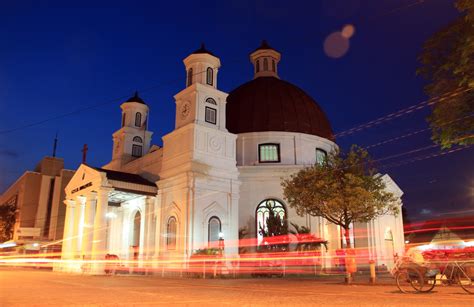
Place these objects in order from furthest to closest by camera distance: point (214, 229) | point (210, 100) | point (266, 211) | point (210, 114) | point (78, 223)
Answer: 1. point (78, 223)
2. point (266, 211)
3. point (210, 100)
4. point (210, 114)
5. point (214, 229)

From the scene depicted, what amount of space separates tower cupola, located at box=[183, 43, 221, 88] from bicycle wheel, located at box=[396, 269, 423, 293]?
2567cm

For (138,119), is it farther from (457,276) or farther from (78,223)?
(457,276)

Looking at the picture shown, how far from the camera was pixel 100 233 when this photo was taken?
112 ft

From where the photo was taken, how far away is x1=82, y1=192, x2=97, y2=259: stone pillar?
34.5 meters

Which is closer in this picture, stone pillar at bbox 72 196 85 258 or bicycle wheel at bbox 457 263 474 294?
bicycle wheel at bbox 457 263 474 294

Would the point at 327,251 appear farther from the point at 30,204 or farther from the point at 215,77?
the point at 30,204

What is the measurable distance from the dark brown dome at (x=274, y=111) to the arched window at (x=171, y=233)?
455 inches

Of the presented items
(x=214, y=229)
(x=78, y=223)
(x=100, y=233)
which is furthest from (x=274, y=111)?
(x=78, y=223)

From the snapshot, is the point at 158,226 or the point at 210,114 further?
the point at 210,114

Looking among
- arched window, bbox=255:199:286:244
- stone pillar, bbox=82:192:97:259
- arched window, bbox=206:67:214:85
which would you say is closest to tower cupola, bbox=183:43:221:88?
arched window, bbox=206:67:214:85

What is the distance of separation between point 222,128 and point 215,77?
185 inches

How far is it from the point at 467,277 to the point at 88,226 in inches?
1152

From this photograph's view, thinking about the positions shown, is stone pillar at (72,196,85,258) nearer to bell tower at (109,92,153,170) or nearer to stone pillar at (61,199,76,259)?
stone pillar at (61,199,76,259)

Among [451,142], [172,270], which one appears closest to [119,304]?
[451,142]
